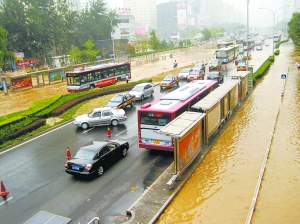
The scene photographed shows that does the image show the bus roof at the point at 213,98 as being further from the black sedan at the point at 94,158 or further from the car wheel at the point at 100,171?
the car wheel at the point at 100,171

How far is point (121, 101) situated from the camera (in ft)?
82.3

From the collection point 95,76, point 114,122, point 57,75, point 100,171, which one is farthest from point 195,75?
point 100,171

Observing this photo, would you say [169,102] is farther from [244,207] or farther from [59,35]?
[59,35]

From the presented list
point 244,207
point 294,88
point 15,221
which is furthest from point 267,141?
point 294,88

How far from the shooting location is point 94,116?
68.6ft

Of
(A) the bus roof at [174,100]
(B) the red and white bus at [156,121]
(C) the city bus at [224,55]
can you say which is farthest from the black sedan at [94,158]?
(C) the city bus at [224,55]

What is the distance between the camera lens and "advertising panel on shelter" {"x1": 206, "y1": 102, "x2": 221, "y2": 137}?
15.9m

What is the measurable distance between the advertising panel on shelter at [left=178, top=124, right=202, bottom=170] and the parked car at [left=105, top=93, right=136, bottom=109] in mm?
11354

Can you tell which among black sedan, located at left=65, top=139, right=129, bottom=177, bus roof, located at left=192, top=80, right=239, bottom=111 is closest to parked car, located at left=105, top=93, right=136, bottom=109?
bus roof, located at left=192, top=80, right=239, bottom=111

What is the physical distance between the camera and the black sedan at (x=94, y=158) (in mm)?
13008

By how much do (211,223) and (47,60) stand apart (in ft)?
204

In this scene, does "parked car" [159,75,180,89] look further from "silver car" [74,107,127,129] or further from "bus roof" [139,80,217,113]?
"bus roof" [139,80,217,113]

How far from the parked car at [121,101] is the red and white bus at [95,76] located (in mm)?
9651

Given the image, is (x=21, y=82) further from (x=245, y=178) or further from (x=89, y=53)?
(x=245, y=178)
